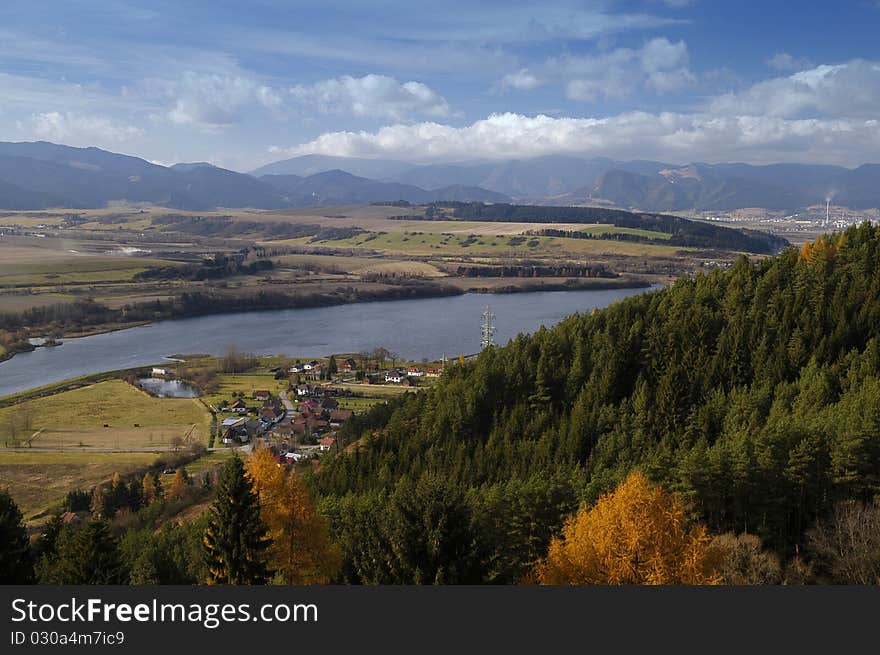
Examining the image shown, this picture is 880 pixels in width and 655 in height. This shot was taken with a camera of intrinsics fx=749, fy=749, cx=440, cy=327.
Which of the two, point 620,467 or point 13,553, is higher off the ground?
point 13,553

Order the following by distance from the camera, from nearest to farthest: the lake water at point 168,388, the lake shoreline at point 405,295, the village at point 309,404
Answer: the village at point 309,404 < the lake water at point 168,388 < the lake shoreline at point 405,295

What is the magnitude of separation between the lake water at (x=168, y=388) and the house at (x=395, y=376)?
7.39 meters

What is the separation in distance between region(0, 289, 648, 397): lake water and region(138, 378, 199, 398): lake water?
12.0 ft

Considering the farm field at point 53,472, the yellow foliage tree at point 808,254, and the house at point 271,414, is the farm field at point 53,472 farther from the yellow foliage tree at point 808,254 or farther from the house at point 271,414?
the yellow foliage tree at point 808,254

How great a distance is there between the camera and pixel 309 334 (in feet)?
138

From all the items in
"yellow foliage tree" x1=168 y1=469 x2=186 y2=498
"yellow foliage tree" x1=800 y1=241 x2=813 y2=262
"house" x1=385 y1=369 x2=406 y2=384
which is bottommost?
"yellow foliage tree" x1=168 y1=469 x2=186 y2=498

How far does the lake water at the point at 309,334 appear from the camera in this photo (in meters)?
34.5

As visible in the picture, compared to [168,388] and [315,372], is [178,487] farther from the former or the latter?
[315,372]

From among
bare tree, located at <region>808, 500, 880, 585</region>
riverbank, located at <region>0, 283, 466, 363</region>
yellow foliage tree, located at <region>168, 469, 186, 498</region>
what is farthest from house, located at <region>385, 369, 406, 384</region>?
bare tree, located at <region>808, 500, 880, 585</region>

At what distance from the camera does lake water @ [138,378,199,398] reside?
2828cm

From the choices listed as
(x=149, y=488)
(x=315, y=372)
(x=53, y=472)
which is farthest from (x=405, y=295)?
(x=149, y=488)

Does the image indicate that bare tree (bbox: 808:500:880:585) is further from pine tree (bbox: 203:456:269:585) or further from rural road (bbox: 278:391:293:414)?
rural road (bbox: 278:391:293:414)

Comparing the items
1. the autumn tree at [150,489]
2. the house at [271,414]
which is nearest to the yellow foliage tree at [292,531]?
the autumn tree at [150,489]

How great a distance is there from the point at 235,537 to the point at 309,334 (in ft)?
121
